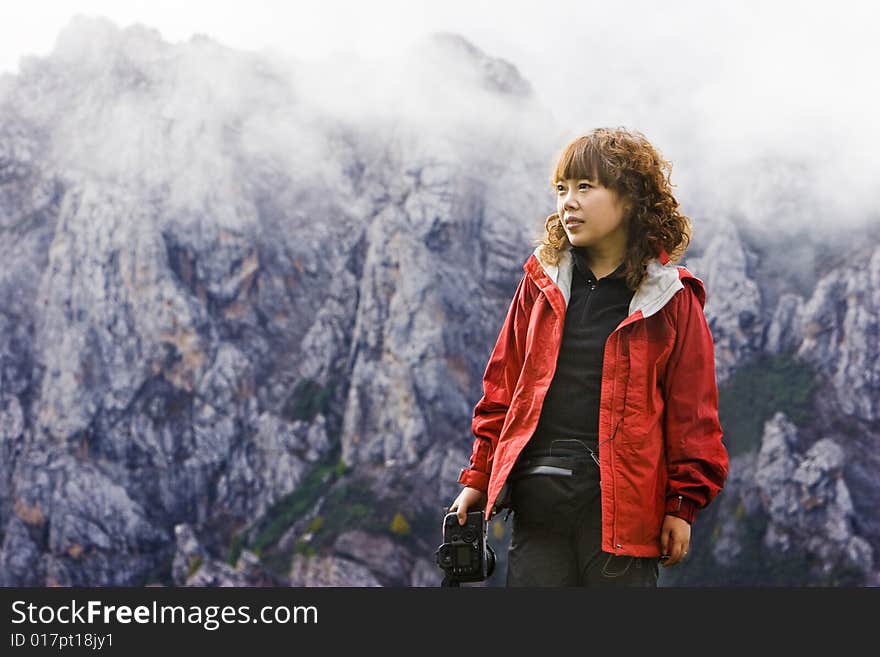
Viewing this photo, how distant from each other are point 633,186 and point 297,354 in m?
62.9

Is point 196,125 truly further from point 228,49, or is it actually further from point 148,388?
point 148,388

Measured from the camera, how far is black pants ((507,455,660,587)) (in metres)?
3.70

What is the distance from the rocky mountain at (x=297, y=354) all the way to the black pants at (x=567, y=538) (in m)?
50.8

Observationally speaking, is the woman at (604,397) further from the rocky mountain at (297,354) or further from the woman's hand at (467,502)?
the rocky mountain at (297,354)

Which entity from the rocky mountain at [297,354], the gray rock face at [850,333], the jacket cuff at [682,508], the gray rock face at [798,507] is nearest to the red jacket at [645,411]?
the jacket cuff at [682,508]

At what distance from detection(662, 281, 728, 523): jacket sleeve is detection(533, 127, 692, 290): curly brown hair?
0.30 m

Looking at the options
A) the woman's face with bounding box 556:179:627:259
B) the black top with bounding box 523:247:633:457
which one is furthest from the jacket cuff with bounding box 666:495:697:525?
the woman's face with bounding box 556:179:627:259

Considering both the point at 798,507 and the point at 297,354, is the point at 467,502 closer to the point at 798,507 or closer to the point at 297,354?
the point at 798,507

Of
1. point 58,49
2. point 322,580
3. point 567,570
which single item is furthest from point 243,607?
point 58,49

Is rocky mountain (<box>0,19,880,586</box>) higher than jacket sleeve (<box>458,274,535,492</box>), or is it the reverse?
rocky mountain (<box>0,19,880,586</box>)

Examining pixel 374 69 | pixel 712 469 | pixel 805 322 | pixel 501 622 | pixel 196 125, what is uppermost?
pixel 374 69

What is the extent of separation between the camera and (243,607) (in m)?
4.40

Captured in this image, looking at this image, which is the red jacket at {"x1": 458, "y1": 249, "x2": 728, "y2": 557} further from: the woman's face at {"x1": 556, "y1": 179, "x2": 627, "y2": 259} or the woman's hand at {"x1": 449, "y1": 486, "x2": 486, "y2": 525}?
the woman's face at {"x1": 556, "y1": 179, "x2": 627, "y2": 259}

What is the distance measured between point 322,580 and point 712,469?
54678mm
